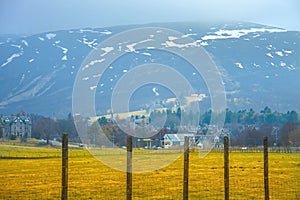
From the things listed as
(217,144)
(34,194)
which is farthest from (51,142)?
(34,194)

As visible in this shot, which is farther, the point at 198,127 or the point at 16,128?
the point at 16,128

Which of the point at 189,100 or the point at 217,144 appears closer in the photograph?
the point at 189,100

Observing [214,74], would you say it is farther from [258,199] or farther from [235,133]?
[258,199]

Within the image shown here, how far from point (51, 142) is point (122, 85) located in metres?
59.5

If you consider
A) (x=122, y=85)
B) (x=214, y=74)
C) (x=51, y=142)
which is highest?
(x=214, y=74)

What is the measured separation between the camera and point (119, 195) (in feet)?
69.3

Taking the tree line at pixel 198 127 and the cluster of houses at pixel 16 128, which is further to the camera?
the cluster of houses at pixel 16 128

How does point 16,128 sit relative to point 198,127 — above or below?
below

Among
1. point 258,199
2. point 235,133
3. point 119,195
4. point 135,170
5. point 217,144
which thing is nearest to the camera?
point 258,199

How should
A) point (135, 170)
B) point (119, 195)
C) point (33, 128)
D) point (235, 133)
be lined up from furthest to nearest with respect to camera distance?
point (33, 128)
point (235, 133)
point (135, 170)
point (119, 195)

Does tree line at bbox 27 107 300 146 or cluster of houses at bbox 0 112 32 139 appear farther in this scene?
cluster of houses at bbox 0 112 32 139

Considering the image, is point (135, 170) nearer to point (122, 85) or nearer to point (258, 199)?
point (122, 85)

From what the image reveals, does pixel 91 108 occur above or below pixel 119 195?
above

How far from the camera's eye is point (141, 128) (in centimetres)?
4062
